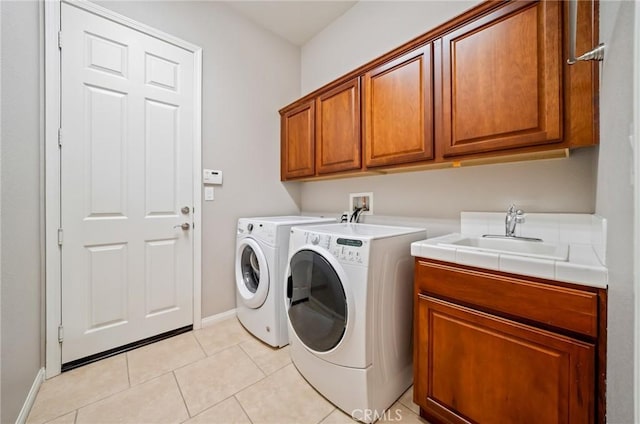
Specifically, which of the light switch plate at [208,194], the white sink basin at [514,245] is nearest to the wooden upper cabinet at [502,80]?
the white sink basin at [514,245]

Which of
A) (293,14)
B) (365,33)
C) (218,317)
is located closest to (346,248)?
(218,317)

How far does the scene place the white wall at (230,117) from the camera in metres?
2.07

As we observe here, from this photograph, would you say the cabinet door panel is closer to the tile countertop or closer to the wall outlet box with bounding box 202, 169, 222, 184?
the tile countertop

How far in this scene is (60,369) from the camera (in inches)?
59.1

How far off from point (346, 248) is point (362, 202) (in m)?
1.02

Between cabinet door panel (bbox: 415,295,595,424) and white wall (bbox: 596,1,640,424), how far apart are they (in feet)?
0.35

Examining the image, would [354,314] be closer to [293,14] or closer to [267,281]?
[267,281]

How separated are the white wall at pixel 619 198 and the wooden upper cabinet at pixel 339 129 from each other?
120cm

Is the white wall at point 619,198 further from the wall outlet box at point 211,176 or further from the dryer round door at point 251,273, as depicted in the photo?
the wall outlet box at point 211,176

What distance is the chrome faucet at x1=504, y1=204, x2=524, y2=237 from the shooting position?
1285 millimetres

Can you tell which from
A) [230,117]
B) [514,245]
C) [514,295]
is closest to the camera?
[514,295]

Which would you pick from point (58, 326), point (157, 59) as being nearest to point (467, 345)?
point (58, 326)

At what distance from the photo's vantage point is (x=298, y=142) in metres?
2.34

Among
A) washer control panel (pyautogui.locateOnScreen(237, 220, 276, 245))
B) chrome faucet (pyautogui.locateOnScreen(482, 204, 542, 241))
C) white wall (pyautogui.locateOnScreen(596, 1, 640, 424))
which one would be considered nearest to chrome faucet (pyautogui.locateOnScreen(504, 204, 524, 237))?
chrome faucet (pyautogui.locateOnScreen(482, 204, 542, 241))
